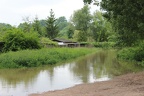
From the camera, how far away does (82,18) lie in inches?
3610

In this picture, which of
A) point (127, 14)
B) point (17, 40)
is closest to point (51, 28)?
point (17, 40)

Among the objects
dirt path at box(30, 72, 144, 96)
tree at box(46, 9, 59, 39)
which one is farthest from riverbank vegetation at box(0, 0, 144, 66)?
dirt path at box(30, 72, 144, 96)

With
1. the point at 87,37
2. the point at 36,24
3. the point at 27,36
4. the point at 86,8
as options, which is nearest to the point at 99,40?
the point at 87,37

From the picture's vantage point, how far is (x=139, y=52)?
34.1m

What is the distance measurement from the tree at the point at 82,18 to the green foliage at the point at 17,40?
174 ft

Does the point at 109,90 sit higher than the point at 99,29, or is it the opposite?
the point at 99,29

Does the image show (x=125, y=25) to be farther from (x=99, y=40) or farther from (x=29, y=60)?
(x=99, y=40)

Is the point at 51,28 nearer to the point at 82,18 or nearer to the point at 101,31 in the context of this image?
the point at 82,18

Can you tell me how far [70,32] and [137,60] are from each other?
223ft

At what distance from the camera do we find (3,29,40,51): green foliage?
36.1 m

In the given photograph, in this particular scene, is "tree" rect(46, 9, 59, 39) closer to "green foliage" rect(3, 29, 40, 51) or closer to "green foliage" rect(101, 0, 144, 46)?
"green foliage" rect(3, 29, 40, 51)

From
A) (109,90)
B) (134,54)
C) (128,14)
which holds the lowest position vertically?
(109,90)

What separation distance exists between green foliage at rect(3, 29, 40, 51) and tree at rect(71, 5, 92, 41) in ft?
174

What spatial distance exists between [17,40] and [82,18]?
57138mm
